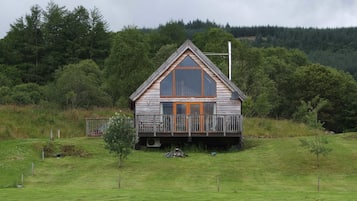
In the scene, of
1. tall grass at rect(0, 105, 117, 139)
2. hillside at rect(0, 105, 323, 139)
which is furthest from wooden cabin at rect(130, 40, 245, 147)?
tall grass at rect(0, 105, 117, 139)

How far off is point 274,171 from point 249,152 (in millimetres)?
5493

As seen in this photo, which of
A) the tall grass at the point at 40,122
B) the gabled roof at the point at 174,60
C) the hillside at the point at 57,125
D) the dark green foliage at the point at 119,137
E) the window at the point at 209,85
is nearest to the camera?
the dark green foliage at the point at 119,137

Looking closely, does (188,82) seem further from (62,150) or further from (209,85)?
(62,150)

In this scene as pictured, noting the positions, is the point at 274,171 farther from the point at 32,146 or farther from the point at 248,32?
the point at 248,32

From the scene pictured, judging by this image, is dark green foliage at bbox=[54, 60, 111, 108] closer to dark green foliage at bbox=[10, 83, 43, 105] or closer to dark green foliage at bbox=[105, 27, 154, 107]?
dark green foliage at bbox=[105, 27, 154, 107]

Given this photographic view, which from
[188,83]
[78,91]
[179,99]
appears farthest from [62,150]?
[78,91]

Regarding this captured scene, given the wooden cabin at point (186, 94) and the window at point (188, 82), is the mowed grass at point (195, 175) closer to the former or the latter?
the wooden cabin at point (186, 94)

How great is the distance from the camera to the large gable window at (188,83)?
1462 inches

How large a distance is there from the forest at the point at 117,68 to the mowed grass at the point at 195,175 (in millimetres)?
25074

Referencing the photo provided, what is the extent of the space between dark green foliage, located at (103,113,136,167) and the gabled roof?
604 centimetres

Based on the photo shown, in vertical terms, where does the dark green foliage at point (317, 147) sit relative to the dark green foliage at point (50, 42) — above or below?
below

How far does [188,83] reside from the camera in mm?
37281

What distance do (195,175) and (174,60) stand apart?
1082 centimetres

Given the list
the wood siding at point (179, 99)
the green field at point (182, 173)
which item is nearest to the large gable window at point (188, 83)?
the wood siding at point (179, 99)
